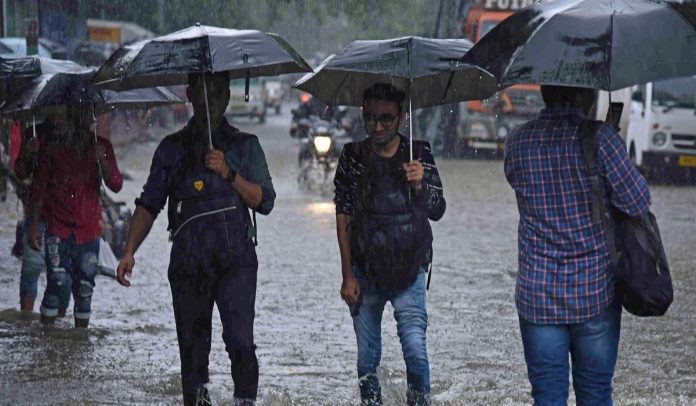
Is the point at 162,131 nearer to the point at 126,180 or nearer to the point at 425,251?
the point at 126,180

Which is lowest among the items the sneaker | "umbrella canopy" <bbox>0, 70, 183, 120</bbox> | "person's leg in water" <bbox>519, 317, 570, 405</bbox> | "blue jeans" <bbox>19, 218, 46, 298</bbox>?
"blue jeans" <bbox>19, 218, 46, 298</bbox>

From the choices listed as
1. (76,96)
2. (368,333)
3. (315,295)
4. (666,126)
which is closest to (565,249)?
(368,333)

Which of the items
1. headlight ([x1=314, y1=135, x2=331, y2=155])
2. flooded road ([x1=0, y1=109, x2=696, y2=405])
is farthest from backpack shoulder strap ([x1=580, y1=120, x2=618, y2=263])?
headlight ([x1=314, y1=135, x2=331, y2=155])

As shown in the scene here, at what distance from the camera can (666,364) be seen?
7871 millimetres

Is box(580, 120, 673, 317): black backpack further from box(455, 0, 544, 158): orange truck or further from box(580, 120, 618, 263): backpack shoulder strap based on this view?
box(455, 0, 544, 158): orange truck

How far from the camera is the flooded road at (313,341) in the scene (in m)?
7.03

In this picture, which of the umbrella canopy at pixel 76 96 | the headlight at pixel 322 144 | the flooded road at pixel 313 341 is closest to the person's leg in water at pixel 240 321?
the flooded road at pixel 313 341

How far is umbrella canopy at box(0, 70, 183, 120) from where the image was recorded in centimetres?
783

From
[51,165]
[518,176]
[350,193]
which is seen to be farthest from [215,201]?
[51,165]

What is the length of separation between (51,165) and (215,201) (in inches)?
116

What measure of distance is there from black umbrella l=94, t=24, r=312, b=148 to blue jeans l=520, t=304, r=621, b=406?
5.68 ft

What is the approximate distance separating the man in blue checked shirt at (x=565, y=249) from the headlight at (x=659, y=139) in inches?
741

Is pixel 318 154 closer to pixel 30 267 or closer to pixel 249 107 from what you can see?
pixel 30 267

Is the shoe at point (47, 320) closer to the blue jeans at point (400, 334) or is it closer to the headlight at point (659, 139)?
the blue jeans at point (400, 334)
